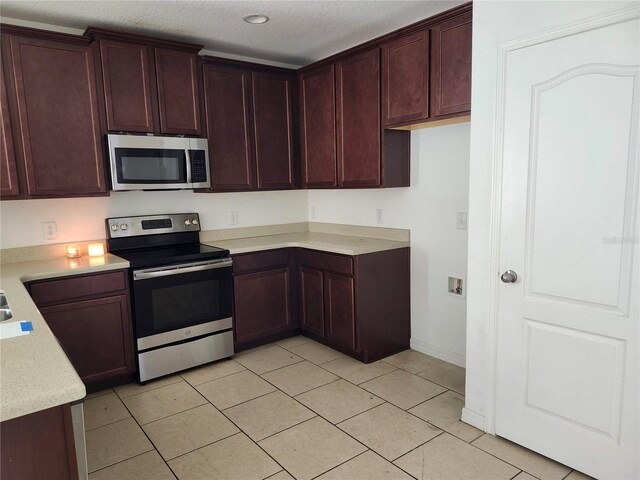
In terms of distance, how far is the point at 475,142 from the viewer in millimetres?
2326

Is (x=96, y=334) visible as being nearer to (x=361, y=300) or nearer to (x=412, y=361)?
(x=361, y=300)

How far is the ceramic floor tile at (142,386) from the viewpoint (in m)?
2.99

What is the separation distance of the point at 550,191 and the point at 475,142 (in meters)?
0.47

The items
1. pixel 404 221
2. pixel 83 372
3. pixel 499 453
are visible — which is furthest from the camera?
pixel 404 221

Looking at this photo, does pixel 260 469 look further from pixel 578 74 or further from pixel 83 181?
pixel 578 74

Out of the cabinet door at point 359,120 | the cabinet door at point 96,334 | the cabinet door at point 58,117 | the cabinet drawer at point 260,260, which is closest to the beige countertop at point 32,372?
the cabinet door at point 96,334

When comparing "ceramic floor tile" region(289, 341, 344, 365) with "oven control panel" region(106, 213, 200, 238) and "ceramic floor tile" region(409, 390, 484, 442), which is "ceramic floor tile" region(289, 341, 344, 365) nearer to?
"ceramic floor tile" region(409, 390, 484, 442)

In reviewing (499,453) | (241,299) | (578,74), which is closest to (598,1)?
(578,74)

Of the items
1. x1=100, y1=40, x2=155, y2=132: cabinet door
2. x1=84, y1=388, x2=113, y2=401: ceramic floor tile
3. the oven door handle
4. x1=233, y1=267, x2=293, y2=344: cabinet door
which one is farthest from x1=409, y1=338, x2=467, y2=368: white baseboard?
x1=100, y1=40, x2=155, y2=132: cabinet door

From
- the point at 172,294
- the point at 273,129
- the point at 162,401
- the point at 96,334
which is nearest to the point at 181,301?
the point at 172,294

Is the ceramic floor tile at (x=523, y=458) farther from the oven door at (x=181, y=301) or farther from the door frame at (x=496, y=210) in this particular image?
the oven door at (x=181, y=301)

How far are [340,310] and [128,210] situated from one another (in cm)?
182

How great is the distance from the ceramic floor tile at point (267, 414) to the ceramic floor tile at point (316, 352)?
61 cm

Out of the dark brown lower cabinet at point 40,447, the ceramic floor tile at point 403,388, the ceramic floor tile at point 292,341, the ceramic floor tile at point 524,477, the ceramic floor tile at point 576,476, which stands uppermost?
the dark brown lower cabinet at point 40,447
